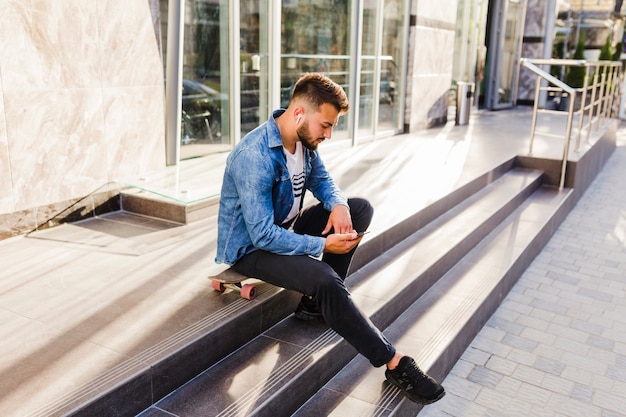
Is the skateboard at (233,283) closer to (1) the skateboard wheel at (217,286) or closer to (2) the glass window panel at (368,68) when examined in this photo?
(1) the skateboard wheel at (217,286)

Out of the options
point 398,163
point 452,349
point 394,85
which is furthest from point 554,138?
point 452,349

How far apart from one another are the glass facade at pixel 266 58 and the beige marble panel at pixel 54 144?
1122 mm

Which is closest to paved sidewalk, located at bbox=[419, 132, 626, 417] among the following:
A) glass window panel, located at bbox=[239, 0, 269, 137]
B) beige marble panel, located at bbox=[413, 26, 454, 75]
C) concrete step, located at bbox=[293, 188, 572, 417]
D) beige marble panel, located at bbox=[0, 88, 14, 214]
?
concrete step, located at bbox=[293, 188, 572, 417]

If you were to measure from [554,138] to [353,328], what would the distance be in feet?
23.4

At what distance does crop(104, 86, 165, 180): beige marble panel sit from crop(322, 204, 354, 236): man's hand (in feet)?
7.34

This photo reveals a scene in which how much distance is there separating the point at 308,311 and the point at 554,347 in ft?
5.33

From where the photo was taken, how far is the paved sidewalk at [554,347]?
2.84m

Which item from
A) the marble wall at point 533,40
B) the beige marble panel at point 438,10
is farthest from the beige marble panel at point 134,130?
the marble wall at point 533,40

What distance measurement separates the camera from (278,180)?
263 centimetres

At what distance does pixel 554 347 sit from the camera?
3.43 metres

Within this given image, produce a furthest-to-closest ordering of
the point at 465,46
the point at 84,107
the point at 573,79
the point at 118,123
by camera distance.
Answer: the point at 573,79, the point at 465,46, the point at 118,123, the point at 84,107

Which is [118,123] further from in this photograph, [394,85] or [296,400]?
[394,85]

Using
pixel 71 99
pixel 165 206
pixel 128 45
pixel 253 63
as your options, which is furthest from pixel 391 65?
pixel 71 99

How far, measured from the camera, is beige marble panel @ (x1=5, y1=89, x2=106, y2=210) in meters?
3.63
